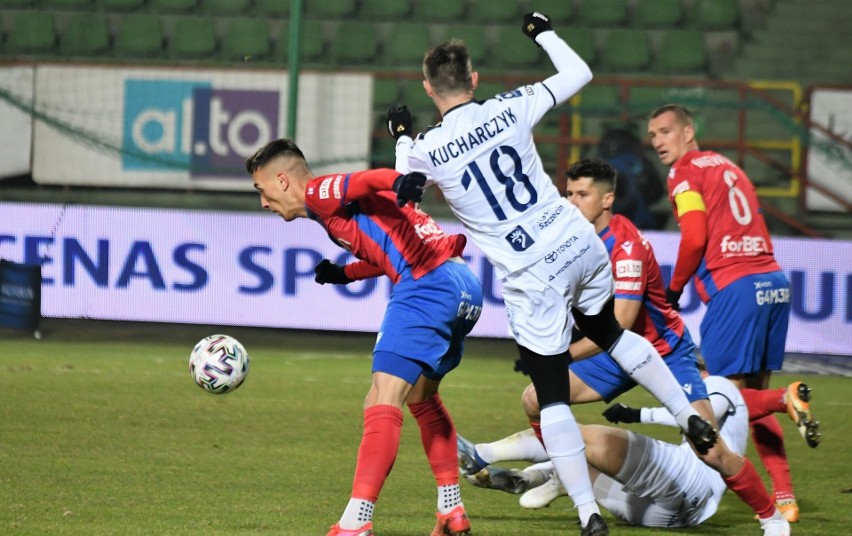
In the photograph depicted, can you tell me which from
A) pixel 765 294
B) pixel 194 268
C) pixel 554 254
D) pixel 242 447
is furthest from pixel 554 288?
pixel 194 268

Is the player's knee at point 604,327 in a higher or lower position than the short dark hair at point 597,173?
lower

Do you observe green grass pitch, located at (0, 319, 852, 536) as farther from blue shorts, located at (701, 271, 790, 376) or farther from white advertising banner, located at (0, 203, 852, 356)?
blue shorts, located at (701, 271, 790, 376)

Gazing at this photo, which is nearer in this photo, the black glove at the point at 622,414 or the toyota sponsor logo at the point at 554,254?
the toyota sponsor logo at the point at 554,254

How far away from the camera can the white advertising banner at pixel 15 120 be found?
14203 millimetres

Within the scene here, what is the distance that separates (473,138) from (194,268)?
731 centimetres

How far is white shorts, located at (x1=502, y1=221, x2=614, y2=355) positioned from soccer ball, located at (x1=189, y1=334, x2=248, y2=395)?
181 centimetres

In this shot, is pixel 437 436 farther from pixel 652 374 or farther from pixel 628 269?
pixel 628 269

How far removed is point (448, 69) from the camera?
4.84 m

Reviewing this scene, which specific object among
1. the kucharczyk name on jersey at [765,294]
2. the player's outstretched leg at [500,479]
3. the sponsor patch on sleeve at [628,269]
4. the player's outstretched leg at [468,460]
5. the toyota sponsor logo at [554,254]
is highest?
the toyota sponsor logo at [554,254]

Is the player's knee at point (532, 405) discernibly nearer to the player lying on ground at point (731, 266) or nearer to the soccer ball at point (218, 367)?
the player lying on ground at point (731, 266)

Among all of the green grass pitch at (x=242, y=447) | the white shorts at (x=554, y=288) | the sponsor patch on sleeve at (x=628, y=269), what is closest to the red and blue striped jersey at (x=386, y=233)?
the white shorts at (x=554, y=288)

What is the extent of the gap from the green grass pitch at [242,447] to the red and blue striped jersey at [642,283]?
34.0 inches

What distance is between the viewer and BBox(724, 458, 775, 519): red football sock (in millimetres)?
4895

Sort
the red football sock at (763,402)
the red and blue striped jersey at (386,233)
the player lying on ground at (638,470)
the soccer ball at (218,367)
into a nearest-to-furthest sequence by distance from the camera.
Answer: the red and blue striped jersey at (386,233) → the player lying on ground at (638,470) → the red football sock at (763,402) → the soccer ball at (218,367)
